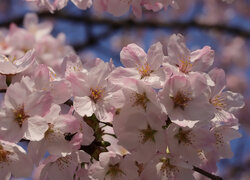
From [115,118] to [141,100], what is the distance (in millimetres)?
120

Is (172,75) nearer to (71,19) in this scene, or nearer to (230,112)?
(230,112)

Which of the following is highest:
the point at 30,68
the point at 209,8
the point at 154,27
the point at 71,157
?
the point at 30,68

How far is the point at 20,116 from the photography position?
1373 mm

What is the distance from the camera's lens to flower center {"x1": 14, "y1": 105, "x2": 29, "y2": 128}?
1.35 m

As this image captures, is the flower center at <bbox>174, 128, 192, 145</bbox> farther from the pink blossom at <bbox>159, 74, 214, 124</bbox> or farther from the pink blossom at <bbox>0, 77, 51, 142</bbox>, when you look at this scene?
the pink blossom at <bbox>0, 77, 51, 142</bbox>

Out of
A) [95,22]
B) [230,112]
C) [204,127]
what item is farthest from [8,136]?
[95,22]

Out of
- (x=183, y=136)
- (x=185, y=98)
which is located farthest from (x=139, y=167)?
(x=185, y=98)

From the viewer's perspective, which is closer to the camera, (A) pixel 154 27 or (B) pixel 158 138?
(B) pixel 158 138

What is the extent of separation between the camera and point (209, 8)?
27.3 ft

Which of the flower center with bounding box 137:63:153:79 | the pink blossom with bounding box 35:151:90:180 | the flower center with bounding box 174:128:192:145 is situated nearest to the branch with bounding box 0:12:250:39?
the flower center with bounding box 137:63:153:79

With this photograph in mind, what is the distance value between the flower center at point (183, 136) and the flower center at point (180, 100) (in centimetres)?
9

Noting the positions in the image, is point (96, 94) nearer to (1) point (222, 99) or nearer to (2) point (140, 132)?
(2) point (140, 132)

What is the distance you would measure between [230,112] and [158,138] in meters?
0.44

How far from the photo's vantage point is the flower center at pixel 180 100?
1.42 meters
